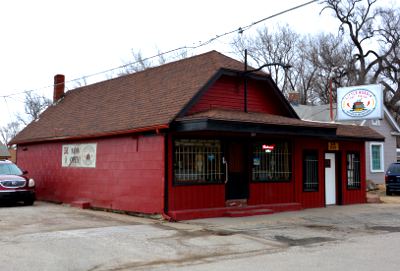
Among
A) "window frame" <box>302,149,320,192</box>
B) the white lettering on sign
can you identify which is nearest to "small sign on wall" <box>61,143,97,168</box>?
"window frame" <box>302,149,320,192</box>

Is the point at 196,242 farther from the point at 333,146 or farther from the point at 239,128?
the point at 333,146

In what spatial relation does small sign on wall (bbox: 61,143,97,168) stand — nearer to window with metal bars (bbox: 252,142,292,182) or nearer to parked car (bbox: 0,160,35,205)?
parked car (bbox: 0,160,35,205)

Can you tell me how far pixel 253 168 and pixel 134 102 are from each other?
16.6 feet

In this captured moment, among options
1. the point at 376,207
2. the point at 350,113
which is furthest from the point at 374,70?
the point at 376,207

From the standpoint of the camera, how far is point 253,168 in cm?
1703

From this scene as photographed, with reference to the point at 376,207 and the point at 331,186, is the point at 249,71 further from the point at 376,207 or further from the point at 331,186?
the point at 376,207

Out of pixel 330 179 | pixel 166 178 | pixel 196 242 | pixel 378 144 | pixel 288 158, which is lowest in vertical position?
pixel 196 242

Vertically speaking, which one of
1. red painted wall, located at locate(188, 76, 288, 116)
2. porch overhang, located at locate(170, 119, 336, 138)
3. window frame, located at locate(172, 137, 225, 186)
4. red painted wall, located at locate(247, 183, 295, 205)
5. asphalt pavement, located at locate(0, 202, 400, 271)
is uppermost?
red painted wall, located at locate(188, 76, 288, 116)

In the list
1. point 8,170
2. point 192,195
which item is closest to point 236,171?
point 192,195

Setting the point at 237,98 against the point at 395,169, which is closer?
the point at 237,98

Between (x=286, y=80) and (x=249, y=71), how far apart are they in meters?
32.9

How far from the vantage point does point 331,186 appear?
20.1 m

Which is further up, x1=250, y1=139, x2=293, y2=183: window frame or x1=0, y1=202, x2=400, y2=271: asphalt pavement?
x1=250, y1=139, x2=293, y2=183: window frame

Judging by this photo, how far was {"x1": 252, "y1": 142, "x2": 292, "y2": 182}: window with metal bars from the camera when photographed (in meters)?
17.2
